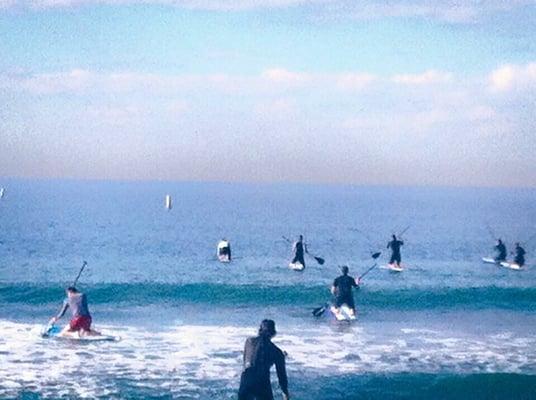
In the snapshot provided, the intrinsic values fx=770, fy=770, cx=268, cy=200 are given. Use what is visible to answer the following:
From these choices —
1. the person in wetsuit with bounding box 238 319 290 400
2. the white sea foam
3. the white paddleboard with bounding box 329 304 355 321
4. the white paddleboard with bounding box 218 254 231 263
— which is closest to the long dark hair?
the person in wetsuit with bounding box 238 319 290 400

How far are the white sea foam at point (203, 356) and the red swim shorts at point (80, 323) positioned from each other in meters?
0.50

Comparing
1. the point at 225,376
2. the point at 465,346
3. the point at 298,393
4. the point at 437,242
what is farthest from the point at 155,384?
the point at 437,242

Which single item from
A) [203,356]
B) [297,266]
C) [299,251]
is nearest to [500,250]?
[297,266]

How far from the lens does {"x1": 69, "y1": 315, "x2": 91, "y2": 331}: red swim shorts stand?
820 inches

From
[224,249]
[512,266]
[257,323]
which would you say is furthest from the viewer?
[224,249]

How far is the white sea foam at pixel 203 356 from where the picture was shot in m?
16.7

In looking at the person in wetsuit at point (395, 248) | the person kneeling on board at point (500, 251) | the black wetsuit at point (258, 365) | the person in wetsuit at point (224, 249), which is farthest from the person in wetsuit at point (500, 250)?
the black wetsuit at point (258, 365)

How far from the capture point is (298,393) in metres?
16.0

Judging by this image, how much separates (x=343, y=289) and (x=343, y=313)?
2.84ft

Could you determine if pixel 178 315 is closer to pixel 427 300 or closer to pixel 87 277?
pixel 427 300

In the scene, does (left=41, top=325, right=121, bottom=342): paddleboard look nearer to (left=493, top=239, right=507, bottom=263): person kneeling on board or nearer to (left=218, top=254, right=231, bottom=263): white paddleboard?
(left=218, top=254, right=231, bottom=263): white paddleboard

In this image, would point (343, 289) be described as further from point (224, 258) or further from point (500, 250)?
point (224, 258)

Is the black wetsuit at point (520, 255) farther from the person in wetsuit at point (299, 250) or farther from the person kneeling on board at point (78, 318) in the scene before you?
the person kneeling on board at point (78, 318)

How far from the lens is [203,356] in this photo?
64.0 feet
